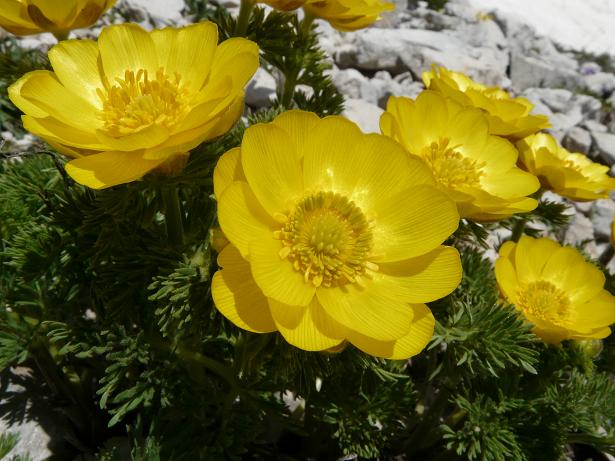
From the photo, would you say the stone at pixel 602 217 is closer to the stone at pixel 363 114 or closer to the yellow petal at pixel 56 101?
the stone at pixel 363 114

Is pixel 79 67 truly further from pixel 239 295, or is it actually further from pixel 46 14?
pixel 239 295

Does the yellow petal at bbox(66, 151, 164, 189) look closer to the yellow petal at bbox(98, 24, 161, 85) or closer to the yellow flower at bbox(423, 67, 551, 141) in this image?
the yellow petal at bbox(98, 24, 161, 85)

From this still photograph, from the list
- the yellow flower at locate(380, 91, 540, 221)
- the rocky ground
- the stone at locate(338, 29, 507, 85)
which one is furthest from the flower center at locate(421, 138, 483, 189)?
the stone at locate(338, 29, 507, 85)

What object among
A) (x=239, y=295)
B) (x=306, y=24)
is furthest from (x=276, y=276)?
(x=306, y=24)

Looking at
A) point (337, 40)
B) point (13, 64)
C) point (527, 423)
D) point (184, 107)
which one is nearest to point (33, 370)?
point (13, 64)

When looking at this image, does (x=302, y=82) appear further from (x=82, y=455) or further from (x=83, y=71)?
(x=82, y=455)
